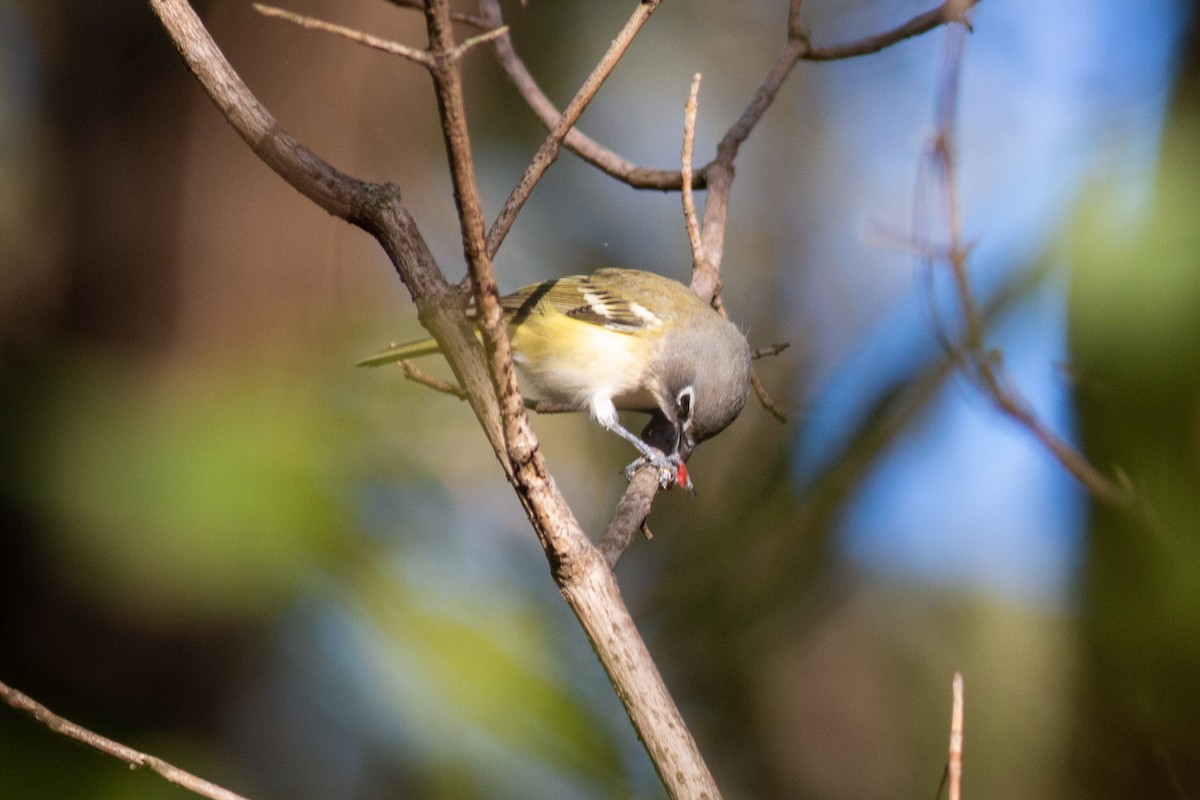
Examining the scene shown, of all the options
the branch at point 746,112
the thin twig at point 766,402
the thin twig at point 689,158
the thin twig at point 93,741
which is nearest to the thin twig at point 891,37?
the branch at point 746,112

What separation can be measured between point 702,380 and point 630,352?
39 cm

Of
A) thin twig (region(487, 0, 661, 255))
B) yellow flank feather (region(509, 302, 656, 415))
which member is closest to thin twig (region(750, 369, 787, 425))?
yellow flank feather (region(509, 302, 656, 415))

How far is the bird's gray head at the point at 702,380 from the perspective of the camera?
3.05m

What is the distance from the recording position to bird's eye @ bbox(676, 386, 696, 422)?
307cm

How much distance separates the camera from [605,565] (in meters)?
1.55

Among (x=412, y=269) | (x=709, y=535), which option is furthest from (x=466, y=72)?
(x=412, y=269)

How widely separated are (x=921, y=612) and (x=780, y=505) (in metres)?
1.56

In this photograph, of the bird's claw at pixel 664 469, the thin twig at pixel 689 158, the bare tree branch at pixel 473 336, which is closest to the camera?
Answer: the bare tree branch at pixel 473 336

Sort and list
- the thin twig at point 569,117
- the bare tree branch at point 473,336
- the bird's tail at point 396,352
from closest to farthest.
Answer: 1. the bare tree branch at point 473,336
2. the thin twig at point 569,117
3. the bird's tail at point 396,352

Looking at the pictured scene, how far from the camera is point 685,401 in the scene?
10.2 ft

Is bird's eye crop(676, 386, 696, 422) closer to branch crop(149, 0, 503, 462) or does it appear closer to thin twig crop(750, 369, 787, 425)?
thin twig crop(750, 369, 787, 425)

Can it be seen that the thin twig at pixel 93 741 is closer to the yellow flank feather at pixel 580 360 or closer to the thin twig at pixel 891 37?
the yellow flank feather at pixel 580 360

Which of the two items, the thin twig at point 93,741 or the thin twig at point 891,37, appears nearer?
the thin twig at point 93,741

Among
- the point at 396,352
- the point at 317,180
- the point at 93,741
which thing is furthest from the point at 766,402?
the point at 93,741
